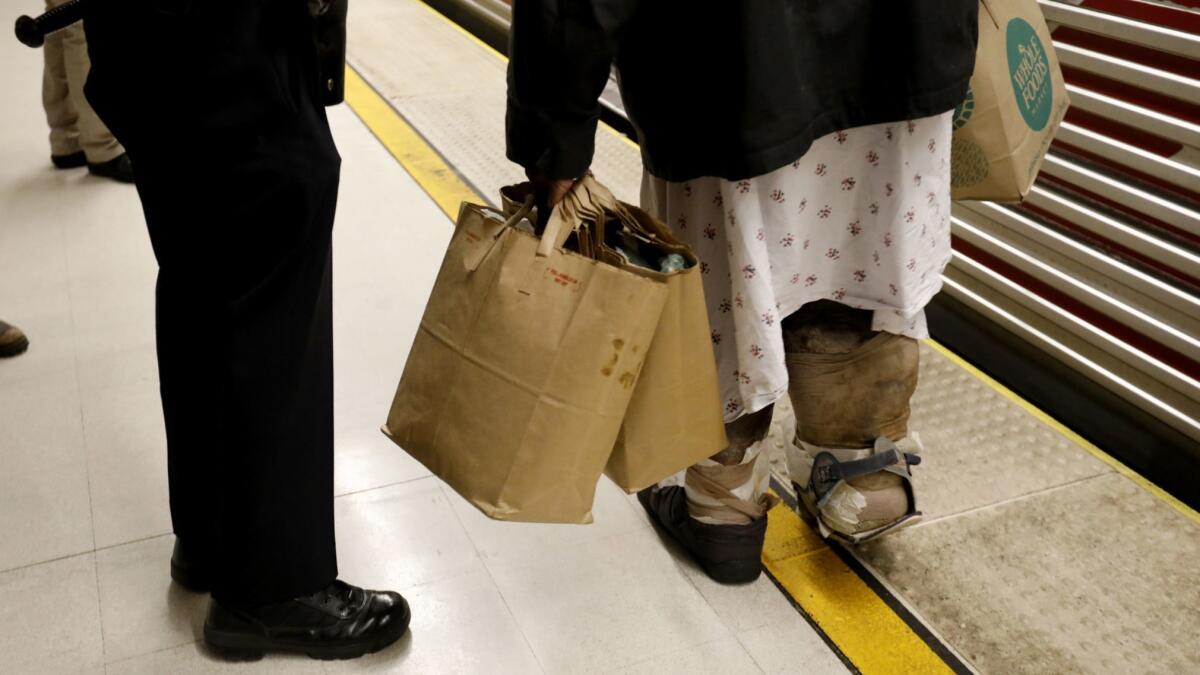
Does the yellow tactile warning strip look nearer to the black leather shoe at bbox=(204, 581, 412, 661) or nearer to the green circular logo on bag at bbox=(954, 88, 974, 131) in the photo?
the black leather shoe at bbox=(204, 581, 412, 661)

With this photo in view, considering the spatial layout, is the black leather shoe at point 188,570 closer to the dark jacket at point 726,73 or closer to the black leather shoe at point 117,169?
the dark jacket at point 726,73

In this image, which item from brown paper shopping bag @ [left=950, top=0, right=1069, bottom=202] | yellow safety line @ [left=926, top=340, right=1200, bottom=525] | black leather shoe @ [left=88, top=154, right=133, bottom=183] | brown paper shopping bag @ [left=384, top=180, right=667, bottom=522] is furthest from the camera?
black leather shoe @ [left=88, top=154, right=133, bottom=183]

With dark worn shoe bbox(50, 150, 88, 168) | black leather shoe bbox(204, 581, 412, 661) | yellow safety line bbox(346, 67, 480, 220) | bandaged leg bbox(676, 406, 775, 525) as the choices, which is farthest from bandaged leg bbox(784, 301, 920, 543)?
dark worn shoe bbox(50, 150, 88, 168)

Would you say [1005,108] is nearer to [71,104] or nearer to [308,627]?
[308,627]

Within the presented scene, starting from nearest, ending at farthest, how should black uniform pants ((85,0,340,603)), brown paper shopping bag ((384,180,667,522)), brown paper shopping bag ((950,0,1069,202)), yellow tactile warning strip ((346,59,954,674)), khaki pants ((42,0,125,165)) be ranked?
black uniform pants ((85,0,340,603)) < brown paper shopping bag ((384,180,667,522)) < brown paper shopping bag ((950,0,1069,202)) < yellow tactile warning strip ((346,59,954,674)) < khaki pants ((42,0,125,165))

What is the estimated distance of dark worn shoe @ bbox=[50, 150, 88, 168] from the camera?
13.7ft

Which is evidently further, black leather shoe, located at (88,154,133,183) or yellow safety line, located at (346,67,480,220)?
black leather shoe, located at (88,154,133,183)

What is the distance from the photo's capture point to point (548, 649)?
1906 mm

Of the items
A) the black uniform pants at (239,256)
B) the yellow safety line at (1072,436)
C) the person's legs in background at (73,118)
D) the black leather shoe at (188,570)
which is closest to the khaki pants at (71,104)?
the person's legs in background at (73,118)

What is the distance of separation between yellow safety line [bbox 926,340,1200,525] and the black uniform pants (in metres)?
1.91

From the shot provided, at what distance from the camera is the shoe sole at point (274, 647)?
1.82 meters

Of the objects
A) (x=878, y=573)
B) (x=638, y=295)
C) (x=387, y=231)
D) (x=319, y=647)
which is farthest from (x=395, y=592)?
(x=387, y=231)

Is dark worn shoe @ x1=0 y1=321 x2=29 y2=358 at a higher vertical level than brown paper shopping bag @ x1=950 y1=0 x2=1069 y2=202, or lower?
lower

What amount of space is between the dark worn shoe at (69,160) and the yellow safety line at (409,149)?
1.23 meters
